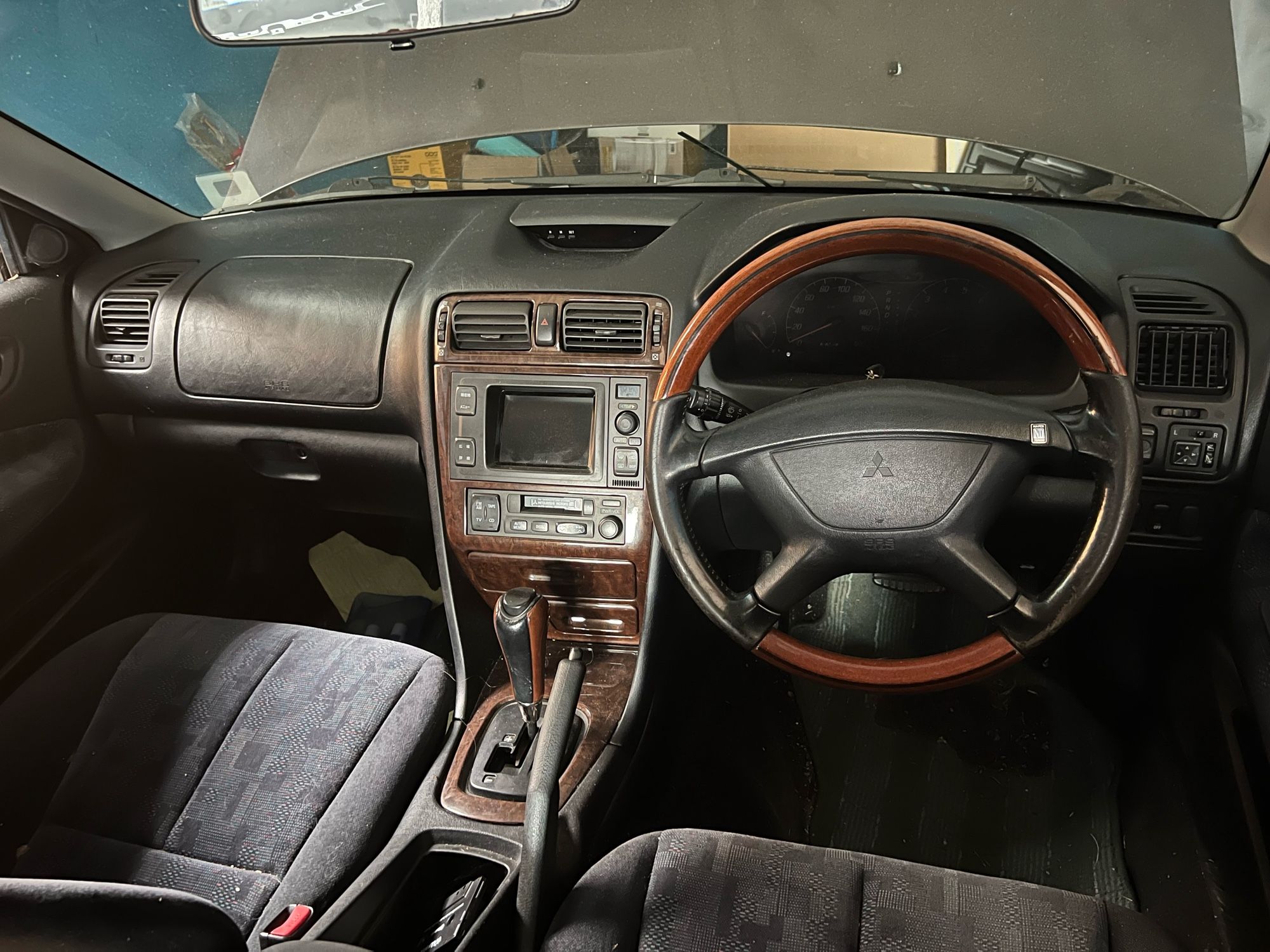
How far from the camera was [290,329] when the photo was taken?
5.39 ft

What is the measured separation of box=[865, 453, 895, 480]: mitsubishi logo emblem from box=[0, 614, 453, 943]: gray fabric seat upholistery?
840mm

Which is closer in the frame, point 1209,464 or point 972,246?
point 972,246

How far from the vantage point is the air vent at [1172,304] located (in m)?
1.26

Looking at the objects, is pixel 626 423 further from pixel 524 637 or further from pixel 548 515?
pixel 524 637

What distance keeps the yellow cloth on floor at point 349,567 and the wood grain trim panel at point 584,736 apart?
0.82m

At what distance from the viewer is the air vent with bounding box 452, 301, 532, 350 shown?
1.43 metres

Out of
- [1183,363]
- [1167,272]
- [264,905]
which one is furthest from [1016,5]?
[264,905]

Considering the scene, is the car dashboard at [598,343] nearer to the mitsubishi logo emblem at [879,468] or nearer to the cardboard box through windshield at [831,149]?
→ the cardboard box through windshield at [831,149]

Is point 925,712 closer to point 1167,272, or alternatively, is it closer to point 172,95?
point 1167,272

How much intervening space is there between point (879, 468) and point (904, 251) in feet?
0.90

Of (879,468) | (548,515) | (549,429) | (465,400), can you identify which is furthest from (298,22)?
(879,468)

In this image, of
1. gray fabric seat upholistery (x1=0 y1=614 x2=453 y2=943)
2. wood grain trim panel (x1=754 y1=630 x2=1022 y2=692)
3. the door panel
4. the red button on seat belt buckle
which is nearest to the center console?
gray fabric seat upholistery (x1=0 y1=614 x2=453 y2=943)

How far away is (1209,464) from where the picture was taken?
1.28 m

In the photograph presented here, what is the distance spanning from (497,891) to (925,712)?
107 centimetres
